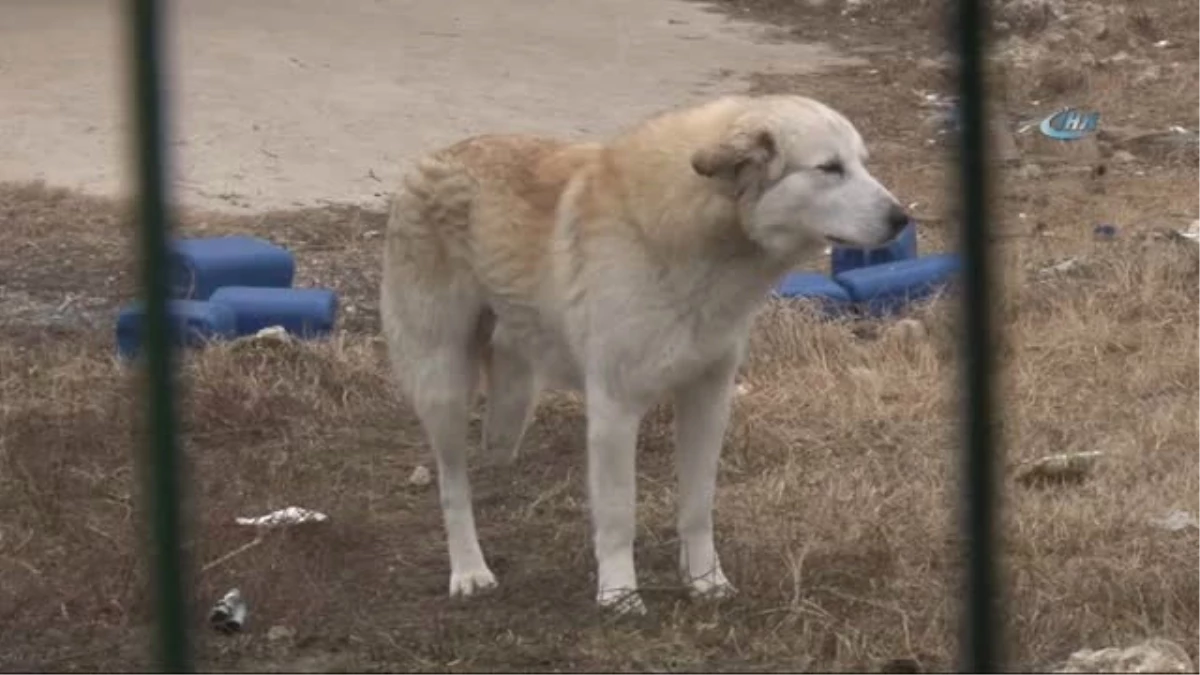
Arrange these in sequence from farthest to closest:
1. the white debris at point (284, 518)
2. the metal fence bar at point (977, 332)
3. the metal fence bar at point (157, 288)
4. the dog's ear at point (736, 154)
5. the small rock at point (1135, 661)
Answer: the white debris at point (284, 518)
the dog's ear at point (736, 154)
the small rock at point (1135, 661)
the metal fence bar at point (977, 332)
the metal fence bar at point (157, 288)

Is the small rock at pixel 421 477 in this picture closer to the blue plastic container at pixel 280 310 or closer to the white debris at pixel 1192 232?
the blue plastic container at pixel 280 310

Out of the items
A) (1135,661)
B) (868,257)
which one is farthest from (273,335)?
(1135,661)

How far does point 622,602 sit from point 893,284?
3.07 meters

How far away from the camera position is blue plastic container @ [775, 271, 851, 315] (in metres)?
7.45

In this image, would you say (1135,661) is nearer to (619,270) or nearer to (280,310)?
(619,270)

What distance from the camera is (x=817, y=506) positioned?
5461mm

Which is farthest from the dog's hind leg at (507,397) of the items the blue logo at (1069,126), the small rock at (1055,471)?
the blue logo at (1069,126)

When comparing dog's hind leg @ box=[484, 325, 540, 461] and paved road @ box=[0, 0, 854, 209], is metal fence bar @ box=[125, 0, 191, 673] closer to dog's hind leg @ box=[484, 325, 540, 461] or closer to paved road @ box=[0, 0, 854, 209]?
dog's hind leg @ box=[484, 325, 540, 461]

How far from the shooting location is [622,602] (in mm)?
4742

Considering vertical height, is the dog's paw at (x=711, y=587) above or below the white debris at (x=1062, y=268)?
above

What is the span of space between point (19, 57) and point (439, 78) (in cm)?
220

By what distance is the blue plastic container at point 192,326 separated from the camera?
686cm

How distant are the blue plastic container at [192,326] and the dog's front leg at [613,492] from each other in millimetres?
2276

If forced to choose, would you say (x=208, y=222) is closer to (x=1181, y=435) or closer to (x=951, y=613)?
(x=1181, y=435)
